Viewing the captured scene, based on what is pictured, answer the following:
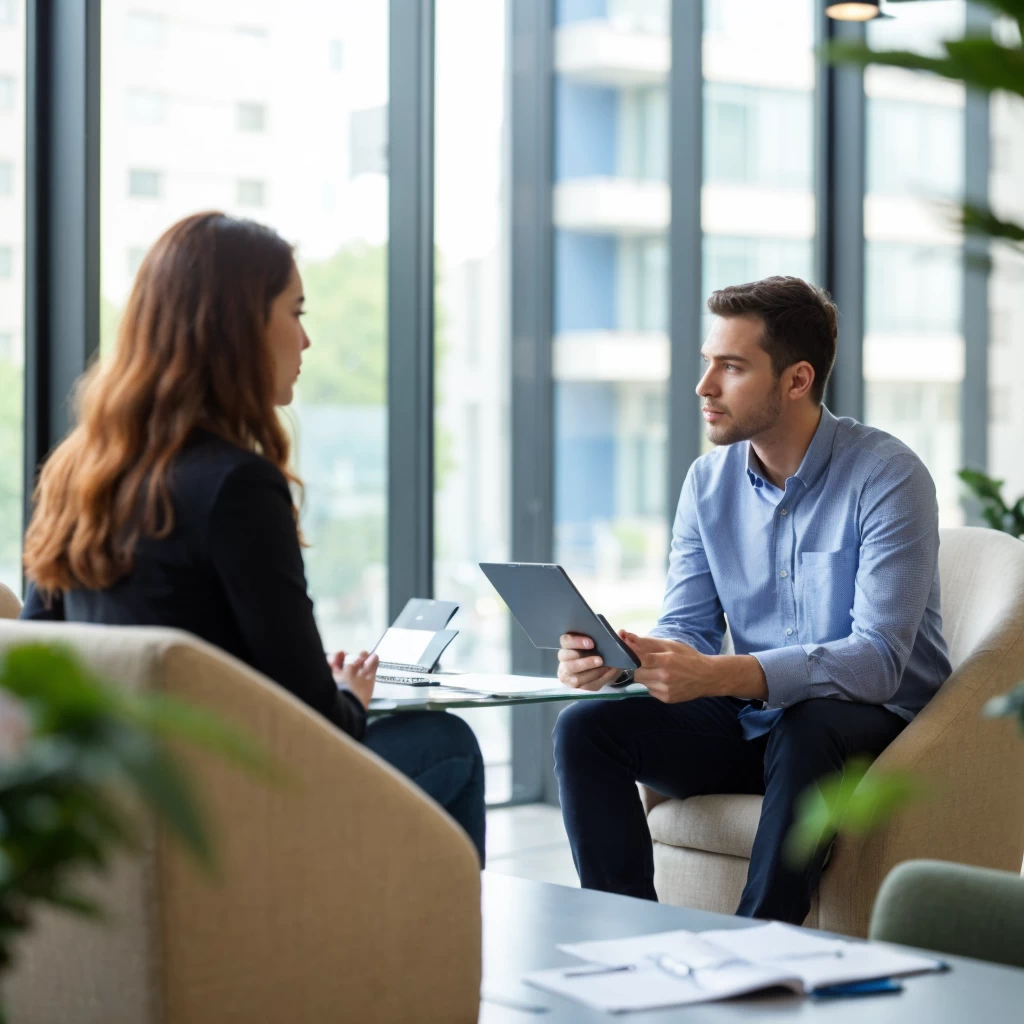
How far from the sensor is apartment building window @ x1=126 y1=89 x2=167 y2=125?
12.0ft

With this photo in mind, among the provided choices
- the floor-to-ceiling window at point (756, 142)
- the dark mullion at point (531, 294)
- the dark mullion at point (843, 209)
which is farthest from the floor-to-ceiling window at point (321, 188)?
the dark mullion at point (843, 209)

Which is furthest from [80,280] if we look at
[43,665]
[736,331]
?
[43,665]

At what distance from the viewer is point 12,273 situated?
3.42m

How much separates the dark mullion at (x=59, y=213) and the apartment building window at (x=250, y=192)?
639 mm

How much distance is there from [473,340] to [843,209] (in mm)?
1473

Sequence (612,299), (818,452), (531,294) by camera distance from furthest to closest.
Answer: (612,299) < (531,294) < (818,452)

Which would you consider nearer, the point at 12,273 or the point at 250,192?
the point at 12,273

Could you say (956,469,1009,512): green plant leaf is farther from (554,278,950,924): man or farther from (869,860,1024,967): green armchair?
(869,860,1024,967): green armchair

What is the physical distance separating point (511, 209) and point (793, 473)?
211 cm

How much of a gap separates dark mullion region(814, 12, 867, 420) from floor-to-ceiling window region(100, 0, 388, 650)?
5.46 ft

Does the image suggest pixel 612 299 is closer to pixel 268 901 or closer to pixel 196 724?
pixel 268 901

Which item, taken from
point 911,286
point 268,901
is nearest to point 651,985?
point 268,901

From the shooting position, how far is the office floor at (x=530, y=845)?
3.87 m

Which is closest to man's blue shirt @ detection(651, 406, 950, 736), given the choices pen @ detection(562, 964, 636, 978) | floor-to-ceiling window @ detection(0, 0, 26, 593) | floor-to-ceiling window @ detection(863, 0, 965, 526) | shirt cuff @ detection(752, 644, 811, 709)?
shirt cuff @ detection(752, 644, 811, 709)
